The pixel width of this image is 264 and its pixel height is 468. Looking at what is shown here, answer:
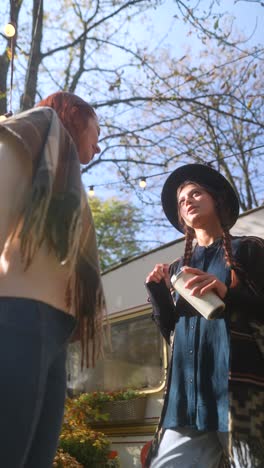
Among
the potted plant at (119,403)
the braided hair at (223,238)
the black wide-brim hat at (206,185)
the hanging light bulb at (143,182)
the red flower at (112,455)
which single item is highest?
the hanging light bulb at (143,182)

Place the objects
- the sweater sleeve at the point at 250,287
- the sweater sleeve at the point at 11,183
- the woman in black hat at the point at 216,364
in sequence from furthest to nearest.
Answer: the sweater sleeve at the point at 250,287, the woman in black hat at the point at 216,364, the sweater sleeve at the point at 11,183

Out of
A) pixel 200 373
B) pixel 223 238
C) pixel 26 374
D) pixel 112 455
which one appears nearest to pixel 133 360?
pixel 112 455

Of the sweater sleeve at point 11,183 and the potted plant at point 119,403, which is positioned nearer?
the sweater sleeve at point 11,183

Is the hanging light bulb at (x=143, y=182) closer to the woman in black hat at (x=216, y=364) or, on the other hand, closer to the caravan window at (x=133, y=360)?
the caravan window at (x=133, y=360)

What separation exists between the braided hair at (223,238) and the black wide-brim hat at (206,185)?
16 mm

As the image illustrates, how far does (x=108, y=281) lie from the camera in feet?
19.9

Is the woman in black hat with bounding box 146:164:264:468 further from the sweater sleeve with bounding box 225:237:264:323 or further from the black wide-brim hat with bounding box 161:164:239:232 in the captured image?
the black wide-brim hat with bounding box 161:164:239:232

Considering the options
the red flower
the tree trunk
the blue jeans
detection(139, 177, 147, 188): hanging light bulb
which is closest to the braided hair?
the blue jeans

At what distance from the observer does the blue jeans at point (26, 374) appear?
3.49ft

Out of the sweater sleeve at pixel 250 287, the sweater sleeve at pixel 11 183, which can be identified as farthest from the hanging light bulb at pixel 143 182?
the sweater sleeve at pixel 11 183

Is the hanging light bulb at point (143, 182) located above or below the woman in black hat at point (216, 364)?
above

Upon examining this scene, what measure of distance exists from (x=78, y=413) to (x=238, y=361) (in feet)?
14.2

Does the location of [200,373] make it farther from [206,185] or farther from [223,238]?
[206,185]

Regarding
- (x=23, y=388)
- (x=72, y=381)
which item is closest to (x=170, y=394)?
(x=23, y=388)
